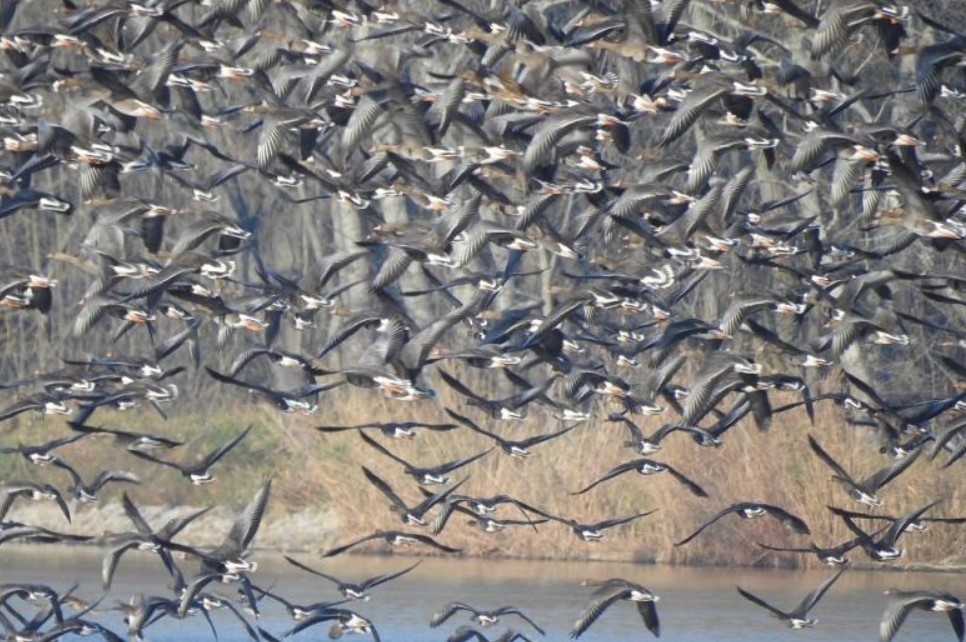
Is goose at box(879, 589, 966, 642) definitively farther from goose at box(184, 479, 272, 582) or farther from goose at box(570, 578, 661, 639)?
goose at box(184, 479, 272, 582)

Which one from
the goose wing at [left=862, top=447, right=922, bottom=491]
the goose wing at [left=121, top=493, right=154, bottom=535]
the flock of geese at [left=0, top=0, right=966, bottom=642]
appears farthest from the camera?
the goose wing at [left=121, top=493, right=154, bottom=535]

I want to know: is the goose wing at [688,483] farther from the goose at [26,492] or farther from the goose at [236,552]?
the goose at [26,492]

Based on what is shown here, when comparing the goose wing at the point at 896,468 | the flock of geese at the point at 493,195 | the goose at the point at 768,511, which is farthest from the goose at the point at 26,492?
the goose wing at the point at 896,468

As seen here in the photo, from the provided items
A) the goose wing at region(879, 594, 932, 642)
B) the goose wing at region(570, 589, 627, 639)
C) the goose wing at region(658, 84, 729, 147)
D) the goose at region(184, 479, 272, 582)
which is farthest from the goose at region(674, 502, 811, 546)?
the goose wing at region(658, 84, 729, 147)

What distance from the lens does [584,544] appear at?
27094 millimetres

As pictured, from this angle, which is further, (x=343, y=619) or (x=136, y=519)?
(x=343, y=619)

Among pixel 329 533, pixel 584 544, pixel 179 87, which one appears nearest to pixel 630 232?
pixel 179 87

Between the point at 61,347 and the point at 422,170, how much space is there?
14.7m

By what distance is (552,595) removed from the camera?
24.7 metres

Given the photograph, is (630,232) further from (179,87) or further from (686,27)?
(179,87)

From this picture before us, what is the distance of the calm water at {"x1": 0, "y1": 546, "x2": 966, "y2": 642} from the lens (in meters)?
22.6

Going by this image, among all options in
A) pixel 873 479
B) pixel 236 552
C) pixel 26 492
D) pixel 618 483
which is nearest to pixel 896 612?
pixel 873 479

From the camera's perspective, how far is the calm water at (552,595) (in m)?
22.6

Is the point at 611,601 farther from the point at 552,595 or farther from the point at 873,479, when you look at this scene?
A: the point at 552,595
